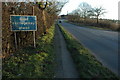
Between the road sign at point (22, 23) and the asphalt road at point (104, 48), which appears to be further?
the road sign at point (22, 23)

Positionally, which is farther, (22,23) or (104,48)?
(104,48)

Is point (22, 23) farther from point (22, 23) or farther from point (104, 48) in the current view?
point (104, 48)

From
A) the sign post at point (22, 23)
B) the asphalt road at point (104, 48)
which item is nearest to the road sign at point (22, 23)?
the sign post at point (22, 23)

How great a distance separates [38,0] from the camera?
14867 millimetres

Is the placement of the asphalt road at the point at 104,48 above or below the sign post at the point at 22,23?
below

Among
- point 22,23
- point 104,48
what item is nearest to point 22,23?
point 22,23

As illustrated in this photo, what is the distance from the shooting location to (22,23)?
7.13 meters

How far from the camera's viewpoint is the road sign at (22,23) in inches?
262

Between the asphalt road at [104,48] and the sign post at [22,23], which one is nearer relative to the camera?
the asphalt road at [104,48]

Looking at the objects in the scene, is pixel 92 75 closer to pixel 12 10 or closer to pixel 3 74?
pixel 3 74

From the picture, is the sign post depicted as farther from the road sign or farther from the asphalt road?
the asphalt road

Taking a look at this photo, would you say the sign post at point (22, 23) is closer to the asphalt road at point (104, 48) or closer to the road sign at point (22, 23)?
the road sign at point (22, 23)

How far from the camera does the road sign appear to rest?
664 cm

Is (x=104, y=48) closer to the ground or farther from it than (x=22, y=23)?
closer to the ground
